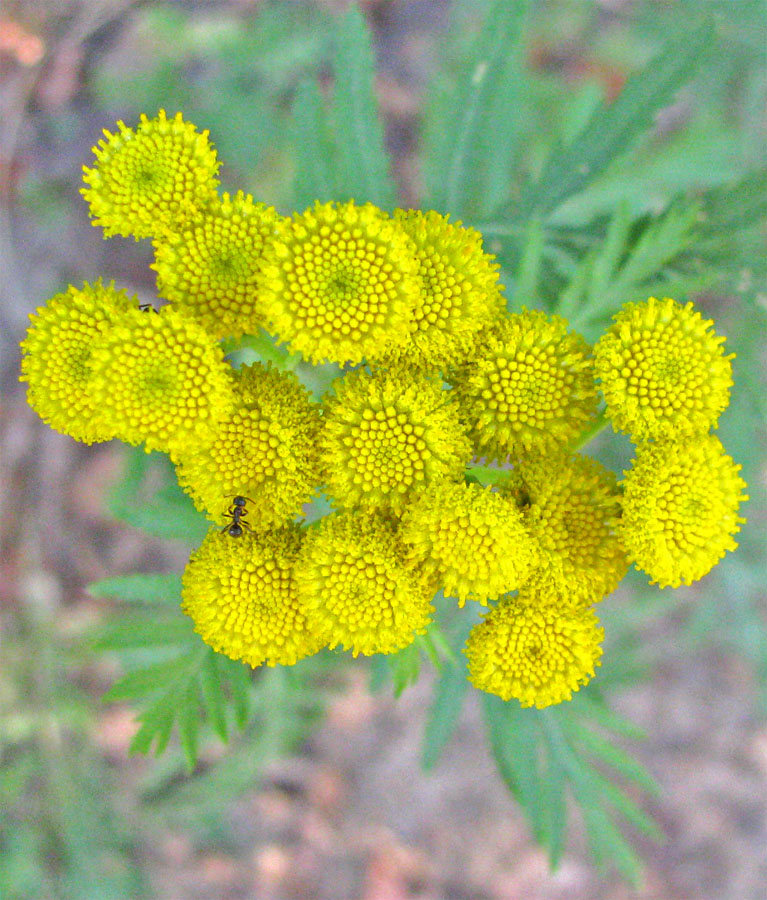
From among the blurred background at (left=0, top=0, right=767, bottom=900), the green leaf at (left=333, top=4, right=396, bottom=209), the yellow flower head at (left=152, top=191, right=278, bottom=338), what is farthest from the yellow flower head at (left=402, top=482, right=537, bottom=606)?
the blurred background at (left=0, top=0, right=767, bottom=900)

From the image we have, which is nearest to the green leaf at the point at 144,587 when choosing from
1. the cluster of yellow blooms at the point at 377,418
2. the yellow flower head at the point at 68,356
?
the cluster of yellow blooms at the point at 377,418

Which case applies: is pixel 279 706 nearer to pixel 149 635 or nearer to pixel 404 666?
pixel 149 635

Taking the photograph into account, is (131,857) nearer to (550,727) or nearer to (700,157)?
(550,727)

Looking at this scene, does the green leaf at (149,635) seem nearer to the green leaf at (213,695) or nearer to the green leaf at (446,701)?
the green leaf at (213,695)

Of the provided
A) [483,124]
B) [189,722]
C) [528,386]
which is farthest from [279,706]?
[483,124]

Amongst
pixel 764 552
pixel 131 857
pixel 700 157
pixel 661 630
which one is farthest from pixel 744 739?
pixel 131 857

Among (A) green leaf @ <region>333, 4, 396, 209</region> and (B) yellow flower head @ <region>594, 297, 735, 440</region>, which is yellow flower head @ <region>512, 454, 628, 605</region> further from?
(A) green leaf @ <region>333, 4, 396, 209</region>
